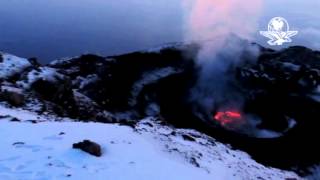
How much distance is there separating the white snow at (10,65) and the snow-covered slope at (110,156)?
10.4 meters

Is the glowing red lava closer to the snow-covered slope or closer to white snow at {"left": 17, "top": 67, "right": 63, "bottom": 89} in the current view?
white snow at {"left": 17, "top": 67, "right": 63, "bottom": 89}

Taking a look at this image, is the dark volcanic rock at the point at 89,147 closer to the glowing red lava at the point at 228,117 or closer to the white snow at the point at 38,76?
the white snow at the point at 38,76

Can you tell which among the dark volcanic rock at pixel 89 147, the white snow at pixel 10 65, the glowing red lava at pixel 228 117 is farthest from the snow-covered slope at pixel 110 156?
the glowing red lava at pixel 228 117

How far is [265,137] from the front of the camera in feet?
154

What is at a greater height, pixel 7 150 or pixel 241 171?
pixel 7 150

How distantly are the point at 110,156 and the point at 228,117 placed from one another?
3913 centimetres

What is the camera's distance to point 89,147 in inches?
606

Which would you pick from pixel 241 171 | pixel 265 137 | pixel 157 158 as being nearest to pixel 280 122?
pixel 265 137

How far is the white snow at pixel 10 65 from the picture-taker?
3305 cm

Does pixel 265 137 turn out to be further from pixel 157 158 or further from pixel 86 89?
pixel 157 158

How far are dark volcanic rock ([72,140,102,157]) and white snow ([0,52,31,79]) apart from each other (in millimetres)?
18303

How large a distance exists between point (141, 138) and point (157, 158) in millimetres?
2865

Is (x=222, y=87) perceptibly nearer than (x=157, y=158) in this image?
No

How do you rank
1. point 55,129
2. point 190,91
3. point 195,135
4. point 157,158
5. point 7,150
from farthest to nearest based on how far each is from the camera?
point 190,91
point 195,135
point 55,129
point 157,158
point 7,150
